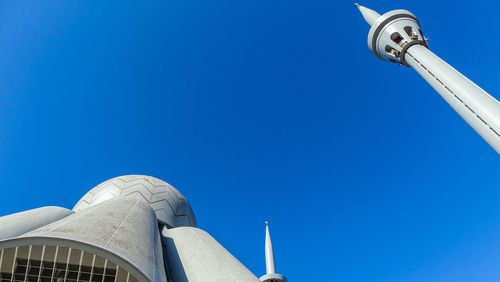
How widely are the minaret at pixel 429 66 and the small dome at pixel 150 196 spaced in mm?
17442

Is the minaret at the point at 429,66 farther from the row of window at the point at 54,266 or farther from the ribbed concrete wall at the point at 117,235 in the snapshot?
the row of window at the point at 54,266

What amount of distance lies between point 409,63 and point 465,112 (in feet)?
19.3

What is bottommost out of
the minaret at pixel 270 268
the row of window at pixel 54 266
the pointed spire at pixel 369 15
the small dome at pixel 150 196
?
the row of window at pixel 54 266

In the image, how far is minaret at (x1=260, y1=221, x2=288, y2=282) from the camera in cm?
2275

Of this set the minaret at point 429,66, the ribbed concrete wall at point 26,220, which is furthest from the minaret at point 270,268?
the minaret at point 429,66

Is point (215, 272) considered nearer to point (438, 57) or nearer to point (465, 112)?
point (465, 112)

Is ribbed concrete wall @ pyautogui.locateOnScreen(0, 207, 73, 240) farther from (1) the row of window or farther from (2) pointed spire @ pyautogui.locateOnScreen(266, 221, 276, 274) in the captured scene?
(2) pointed spire @ pyautogui.locateOnScreen(266, 221, 276, 274)

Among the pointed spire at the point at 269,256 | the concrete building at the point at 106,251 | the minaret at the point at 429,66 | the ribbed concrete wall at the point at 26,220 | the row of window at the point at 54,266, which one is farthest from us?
the pointed spire at the point at 269,256

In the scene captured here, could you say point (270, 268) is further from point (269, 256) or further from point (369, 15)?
point (369, 15)

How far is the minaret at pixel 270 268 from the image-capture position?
22750mm

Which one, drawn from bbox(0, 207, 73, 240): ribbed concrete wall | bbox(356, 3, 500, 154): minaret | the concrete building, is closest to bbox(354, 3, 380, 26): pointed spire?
bbox(356, 3, 500, 154): minaret

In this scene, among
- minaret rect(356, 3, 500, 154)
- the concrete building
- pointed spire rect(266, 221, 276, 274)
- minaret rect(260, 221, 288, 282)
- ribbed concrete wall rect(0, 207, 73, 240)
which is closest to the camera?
the concrete building

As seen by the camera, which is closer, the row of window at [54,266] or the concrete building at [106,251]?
the concrete building at [106,251]

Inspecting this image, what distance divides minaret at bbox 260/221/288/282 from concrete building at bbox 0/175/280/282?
36.1 ft
